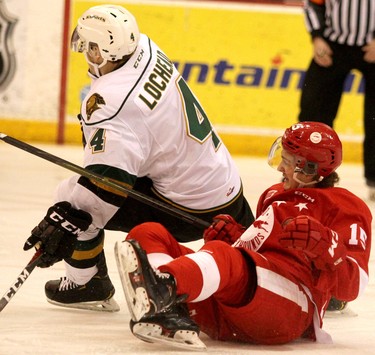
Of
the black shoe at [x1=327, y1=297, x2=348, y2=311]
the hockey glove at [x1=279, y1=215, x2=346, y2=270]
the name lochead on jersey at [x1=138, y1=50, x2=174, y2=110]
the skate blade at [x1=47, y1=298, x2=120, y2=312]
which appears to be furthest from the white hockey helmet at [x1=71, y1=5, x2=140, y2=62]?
the black shoe at [x1=327, y1=297, x2=348, y2=311]

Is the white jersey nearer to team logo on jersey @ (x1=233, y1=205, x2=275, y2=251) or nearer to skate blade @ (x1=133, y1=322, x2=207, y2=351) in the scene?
team logo on jersey @ (x1=233, y1=205, x2=275, y2=251)

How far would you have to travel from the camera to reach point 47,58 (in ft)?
22.9

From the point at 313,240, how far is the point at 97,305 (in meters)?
0.90

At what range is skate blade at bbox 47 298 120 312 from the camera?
320cm

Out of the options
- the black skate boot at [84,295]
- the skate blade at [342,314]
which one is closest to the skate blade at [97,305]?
the black skate boot at [84,295]

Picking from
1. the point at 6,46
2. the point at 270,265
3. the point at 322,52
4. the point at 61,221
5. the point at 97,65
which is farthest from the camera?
the point at 6,46

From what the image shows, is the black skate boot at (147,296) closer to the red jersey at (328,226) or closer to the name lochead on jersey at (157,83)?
the red jersey at (328,226)

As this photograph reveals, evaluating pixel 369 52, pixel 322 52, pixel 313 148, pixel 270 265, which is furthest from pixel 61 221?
pixel 369 52

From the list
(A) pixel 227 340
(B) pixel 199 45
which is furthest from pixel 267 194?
(B) pixel 199 45

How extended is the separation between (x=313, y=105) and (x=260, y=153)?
5.29 ft

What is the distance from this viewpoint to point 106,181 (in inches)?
116

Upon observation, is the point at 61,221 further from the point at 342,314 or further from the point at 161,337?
the point at 342,314

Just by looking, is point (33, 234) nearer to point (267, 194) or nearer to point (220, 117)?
point (267, 194)

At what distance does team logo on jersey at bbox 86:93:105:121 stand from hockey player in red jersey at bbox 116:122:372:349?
17.7 inches
